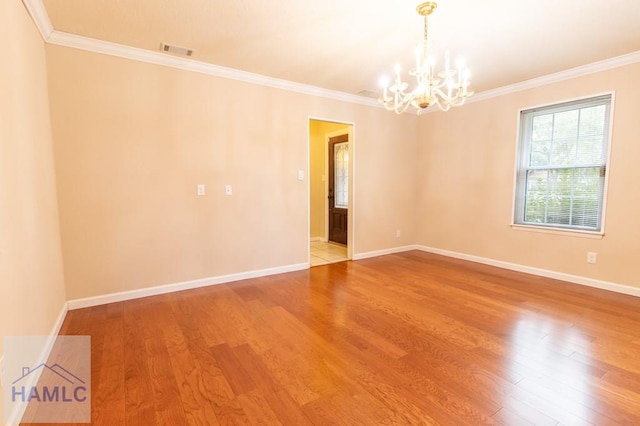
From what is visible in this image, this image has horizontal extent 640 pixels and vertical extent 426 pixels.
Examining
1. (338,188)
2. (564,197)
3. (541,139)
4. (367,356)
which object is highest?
(541,139)

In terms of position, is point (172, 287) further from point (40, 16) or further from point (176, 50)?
point (40, 16)

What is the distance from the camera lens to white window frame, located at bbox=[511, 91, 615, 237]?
3432mm

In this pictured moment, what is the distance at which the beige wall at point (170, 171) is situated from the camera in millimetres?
2891

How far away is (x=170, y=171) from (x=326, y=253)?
9.67 ft

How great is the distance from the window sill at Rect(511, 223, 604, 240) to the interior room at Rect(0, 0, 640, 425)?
22 mm

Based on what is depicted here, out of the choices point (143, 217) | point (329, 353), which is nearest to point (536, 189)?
point (329, 353)

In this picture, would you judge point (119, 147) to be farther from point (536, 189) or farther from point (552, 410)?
point (536, 189)

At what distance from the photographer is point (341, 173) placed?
6059mm

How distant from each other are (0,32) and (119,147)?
1.51 m

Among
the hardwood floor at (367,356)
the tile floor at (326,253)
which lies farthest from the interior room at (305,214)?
the tile floor at (326,253)

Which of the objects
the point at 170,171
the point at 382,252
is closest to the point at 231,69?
the point at 170,171

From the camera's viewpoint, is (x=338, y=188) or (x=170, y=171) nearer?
(x=170, y=171)

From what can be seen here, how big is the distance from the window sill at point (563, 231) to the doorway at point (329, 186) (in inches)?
109

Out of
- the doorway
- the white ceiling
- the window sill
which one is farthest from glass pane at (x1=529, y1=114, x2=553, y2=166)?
the doorway
